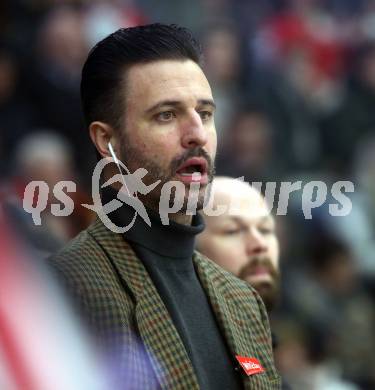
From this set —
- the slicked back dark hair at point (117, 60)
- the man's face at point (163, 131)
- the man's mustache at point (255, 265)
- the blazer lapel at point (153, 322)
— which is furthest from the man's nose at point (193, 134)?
the man's mustache at point (255, 265)

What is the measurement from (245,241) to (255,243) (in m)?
0.04

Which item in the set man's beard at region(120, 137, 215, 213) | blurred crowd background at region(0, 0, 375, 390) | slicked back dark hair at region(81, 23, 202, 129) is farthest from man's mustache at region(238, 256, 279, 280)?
blurred crowd background at region(0, 0, 375, 390)

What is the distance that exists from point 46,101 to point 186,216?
4.17m

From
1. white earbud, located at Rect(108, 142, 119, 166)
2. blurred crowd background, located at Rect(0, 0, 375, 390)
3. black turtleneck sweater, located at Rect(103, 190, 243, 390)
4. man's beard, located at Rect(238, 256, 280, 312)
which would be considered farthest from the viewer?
blurred crowd background, located at Rect(0, 0, 375, 390)

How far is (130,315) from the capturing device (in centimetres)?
300

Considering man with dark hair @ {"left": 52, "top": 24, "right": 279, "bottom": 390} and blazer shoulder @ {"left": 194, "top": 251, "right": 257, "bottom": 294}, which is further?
blazer shoulder @ {"left": 194, "top": 251, "right": 257, "bottom": 294}

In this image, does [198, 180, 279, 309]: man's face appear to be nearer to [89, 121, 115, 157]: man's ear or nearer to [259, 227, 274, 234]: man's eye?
[259, 227, 274, 234]: man's eye

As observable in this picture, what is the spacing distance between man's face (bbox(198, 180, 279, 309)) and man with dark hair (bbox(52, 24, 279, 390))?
0.89 metres

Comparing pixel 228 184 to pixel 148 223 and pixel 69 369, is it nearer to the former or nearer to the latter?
pixel 148 223

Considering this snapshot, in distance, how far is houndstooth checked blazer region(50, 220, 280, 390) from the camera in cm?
290

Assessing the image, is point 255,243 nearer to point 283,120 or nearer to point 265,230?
point 265,230

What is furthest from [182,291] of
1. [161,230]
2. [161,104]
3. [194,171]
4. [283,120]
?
[283,120]

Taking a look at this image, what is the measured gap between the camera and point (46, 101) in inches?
285

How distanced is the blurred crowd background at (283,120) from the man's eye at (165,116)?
2.23 m
